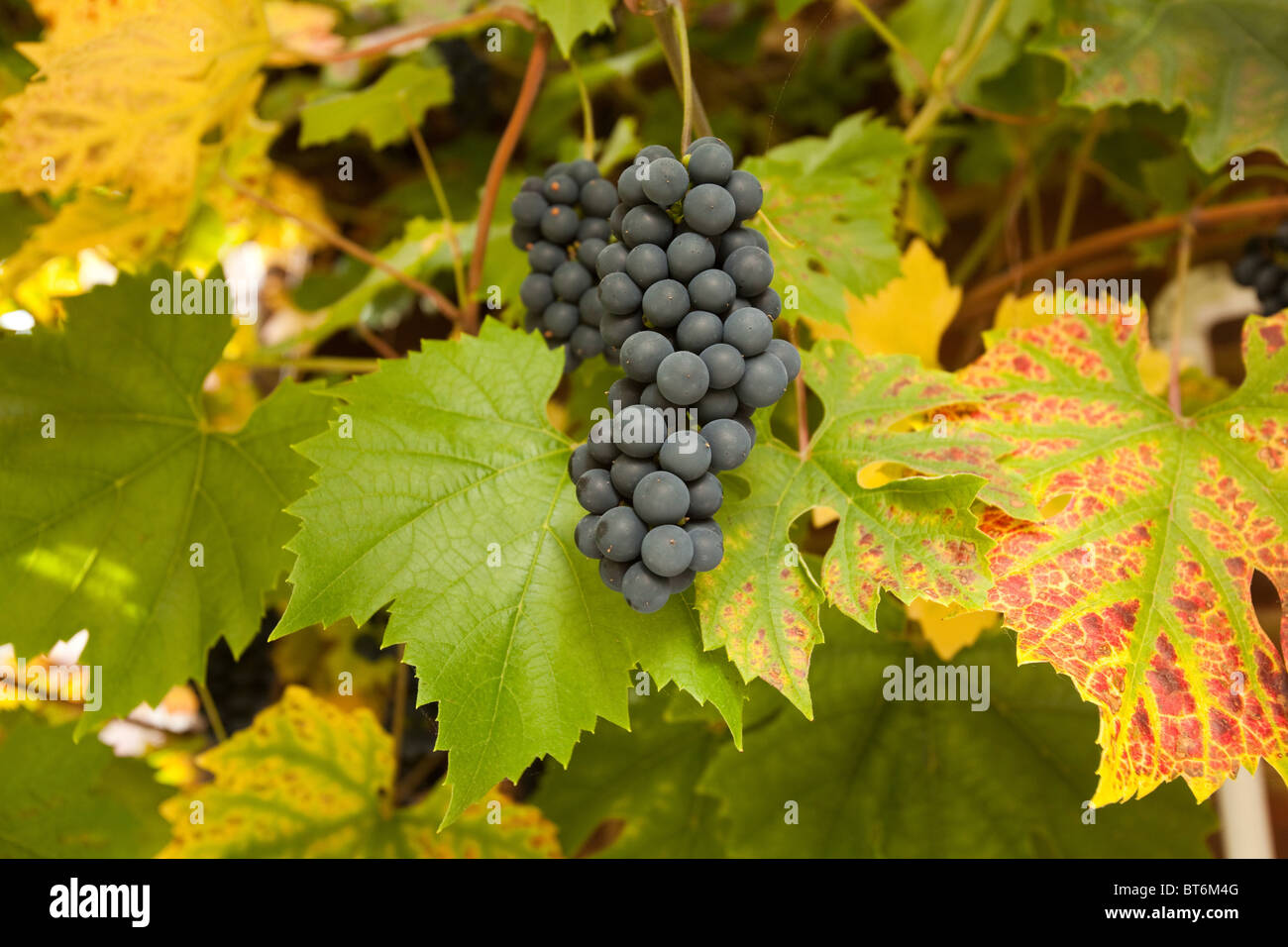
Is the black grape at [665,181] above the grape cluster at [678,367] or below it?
above

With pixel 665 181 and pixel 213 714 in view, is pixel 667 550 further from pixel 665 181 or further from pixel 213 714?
pixel 213 714

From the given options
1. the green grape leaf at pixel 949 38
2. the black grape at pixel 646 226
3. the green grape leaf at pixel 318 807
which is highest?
the green grape leaf at pixel 949 38

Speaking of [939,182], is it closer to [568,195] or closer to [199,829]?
[568,195]

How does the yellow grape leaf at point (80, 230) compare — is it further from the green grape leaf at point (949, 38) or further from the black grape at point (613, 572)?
the green grape leaf at point (949, 38)

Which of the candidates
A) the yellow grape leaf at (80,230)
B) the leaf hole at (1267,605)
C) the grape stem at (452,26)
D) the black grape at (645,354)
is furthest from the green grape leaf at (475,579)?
the leaf hole at (1267,605)

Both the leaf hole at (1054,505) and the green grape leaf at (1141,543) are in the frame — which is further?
the leaf hole at (1054,505)

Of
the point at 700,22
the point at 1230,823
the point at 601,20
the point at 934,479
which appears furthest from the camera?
the point at 700,22

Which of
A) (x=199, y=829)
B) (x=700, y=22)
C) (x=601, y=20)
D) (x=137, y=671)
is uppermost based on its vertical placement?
(x=700, y=22)
